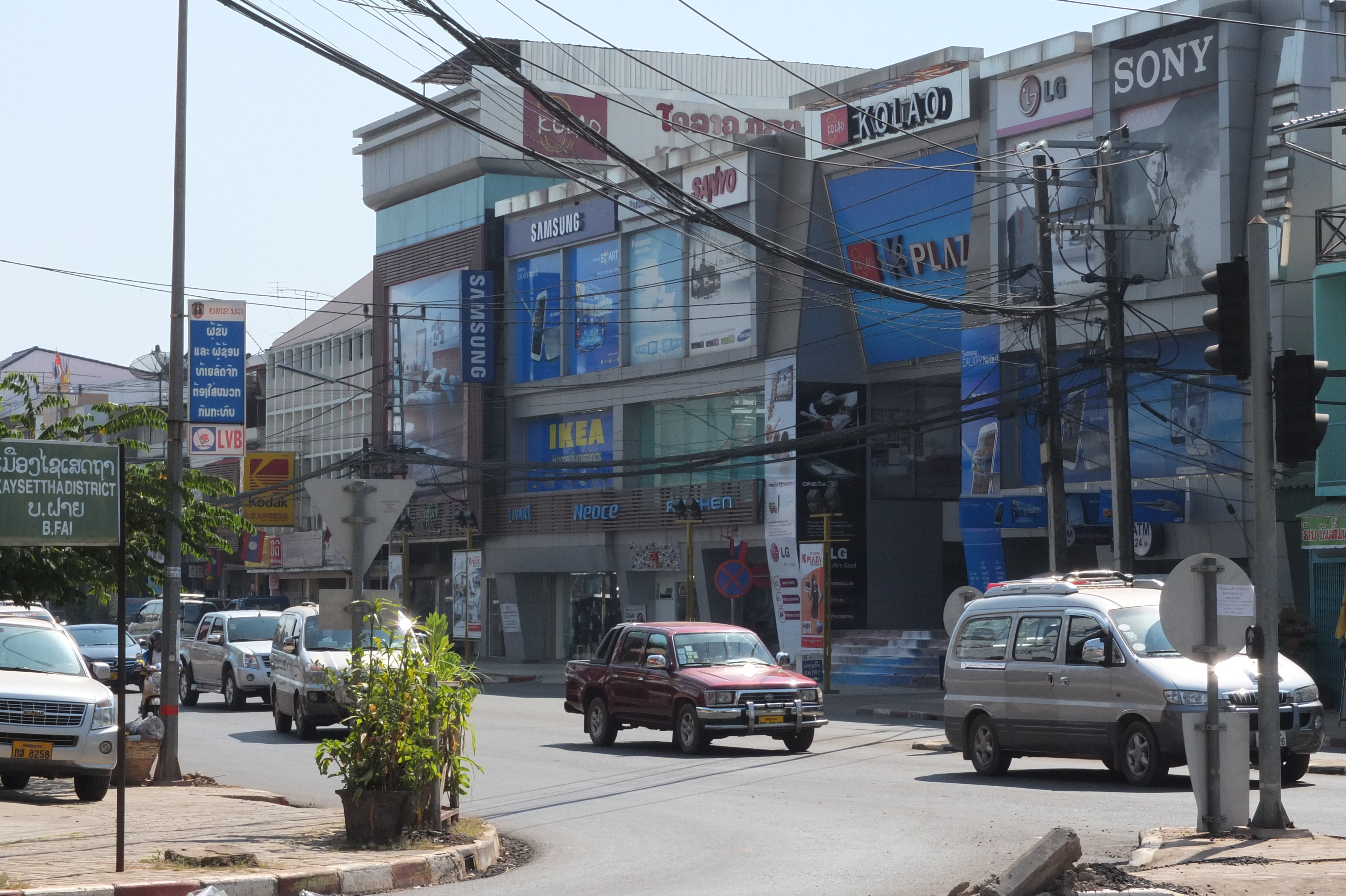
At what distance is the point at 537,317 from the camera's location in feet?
173

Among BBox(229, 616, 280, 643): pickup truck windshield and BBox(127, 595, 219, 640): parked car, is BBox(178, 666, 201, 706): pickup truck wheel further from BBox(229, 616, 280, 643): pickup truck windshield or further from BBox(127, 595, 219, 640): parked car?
BBox(127, 595, 219, 640): parked car

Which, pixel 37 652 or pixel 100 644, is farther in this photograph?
pixel 100 644

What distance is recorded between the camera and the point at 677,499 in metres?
46.2

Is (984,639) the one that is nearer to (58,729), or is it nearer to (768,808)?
(768,808)

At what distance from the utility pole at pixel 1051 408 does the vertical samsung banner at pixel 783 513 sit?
15.8 metres

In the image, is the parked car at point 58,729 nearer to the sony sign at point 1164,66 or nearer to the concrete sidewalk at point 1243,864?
the concrete sidewalk at point 1243,864

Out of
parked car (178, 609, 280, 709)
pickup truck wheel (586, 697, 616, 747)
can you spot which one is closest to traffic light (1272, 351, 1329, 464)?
pickup truck wheel (586, 697, 616, 747)

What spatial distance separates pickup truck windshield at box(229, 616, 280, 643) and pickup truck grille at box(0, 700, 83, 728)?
15627 mm

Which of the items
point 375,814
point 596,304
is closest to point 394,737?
point 375,814

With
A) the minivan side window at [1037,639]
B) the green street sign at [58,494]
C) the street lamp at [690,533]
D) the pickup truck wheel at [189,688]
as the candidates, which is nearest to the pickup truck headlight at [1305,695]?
the minivan side window at [1037,639]

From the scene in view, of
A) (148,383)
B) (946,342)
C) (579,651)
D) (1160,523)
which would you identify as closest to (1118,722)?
(1160,523)

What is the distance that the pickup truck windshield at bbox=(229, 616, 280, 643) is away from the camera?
3147 centimetres

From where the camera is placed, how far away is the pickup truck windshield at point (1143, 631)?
16.6 meters

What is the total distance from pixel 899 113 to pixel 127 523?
1047 inches
